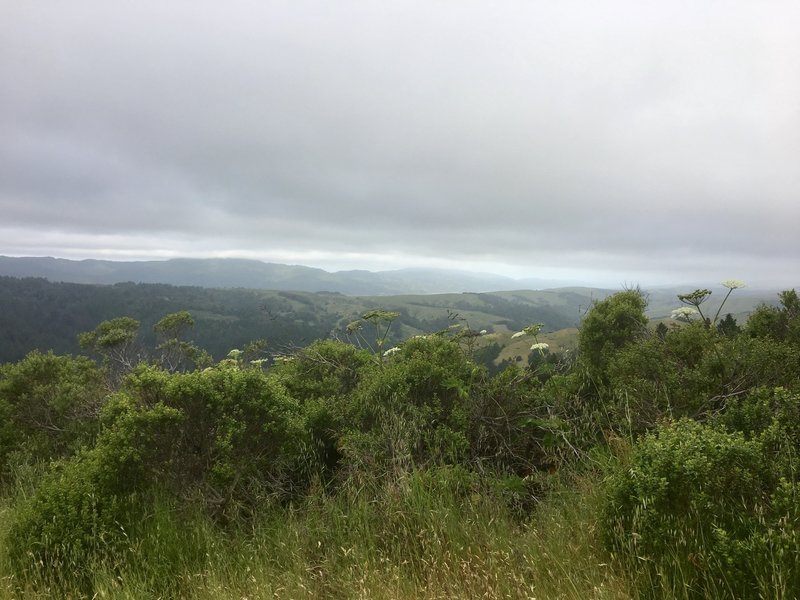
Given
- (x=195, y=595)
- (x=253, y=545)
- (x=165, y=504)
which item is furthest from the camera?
(x=165, y=504)

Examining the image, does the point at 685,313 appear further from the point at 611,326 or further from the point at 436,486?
the point at 436,486

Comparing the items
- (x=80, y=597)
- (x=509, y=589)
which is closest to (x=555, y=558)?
(x=509, y=589)

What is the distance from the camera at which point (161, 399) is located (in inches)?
192

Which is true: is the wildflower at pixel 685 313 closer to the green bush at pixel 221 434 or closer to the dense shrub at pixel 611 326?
the dense shrub at pixel 611 326

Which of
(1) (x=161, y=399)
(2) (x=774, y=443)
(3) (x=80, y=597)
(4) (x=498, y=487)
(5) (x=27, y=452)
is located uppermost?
(2) (x=774, y=443)

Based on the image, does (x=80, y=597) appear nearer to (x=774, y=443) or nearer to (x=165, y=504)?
(x=165, y=504)

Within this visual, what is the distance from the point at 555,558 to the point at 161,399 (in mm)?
4400

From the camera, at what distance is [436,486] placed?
410cm

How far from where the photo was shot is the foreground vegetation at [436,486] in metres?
2.70

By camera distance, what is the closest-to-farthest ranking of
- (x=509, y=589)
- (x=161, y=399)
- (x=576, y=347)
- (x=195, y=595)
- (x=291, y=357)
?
(x=509, y=589) < (x=195, y=595) < (x=161, y=399) < (x=291, y=357) < (x=576, y=347)

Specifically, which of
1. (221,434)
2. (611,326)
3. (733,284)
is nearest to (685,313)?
(733,284)

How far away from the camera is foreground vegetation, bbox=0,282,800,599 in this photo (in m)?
2.70

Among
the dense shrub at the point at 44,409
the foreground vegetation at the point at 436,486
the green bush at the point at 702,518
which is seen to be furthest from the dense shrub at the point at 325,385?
the dense shrub at the point at 44,409

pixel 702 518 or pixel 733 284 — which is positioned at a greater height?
pixel 733 284
